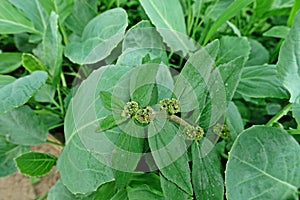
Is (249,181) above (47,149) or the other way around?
above

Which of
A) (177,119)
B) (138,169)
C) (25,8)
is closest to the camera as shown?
(177,119)

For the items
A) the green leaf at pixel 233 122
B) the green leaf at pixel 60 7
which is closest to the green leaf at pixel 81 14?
the green leaf at pixel 60 7

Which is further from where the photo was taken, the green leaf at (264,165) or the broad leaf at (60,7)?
the broad leaf at (60,7)

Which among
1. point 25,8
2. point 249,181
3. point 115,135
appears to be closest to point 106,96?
point 115,135

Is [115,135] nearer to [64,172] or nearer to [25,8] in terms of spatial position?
[64,172]

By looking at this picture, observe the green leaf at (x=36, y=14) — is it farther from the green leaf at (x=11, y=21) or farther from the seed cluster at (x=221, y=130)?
the seed cluster at (x=221, y=130)

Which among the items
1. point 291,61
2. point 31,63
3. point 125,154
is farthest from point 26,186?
point 291,61

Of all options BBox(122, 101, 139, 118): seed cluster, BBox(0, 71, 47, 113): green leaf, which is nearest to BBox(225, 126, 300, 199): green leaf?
BBox(122, 101, 139, 118): seed cluster
